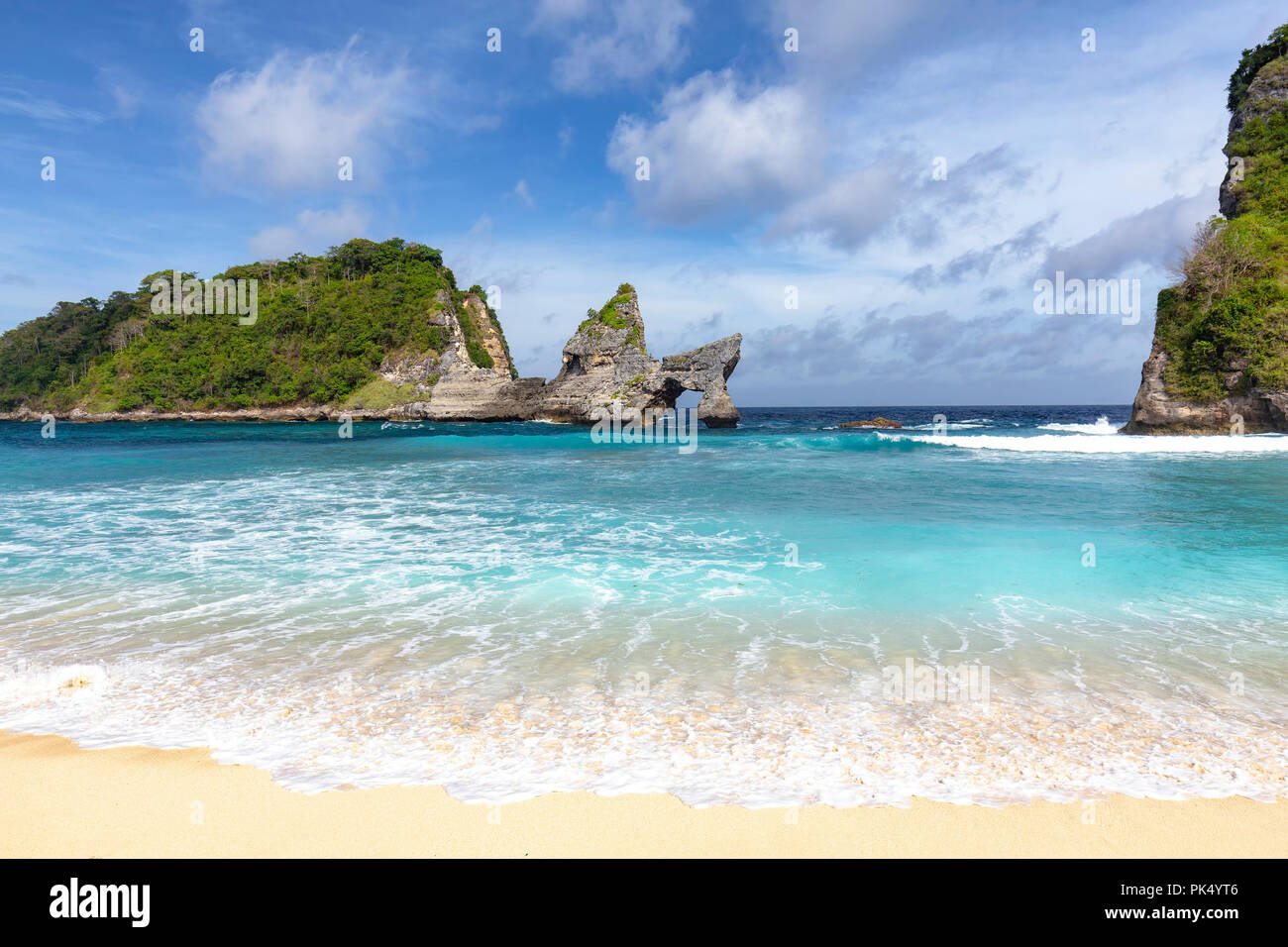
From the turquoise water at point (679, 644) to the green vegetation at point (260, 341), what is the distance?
63.8 meters

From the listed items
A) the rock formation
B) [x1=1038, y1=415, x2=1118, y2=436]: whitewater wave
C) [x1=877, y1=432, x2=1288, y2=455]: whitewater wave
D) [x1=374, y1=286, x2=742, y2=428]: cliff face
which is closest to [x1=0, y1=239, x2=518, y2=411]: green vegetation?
the rock formation

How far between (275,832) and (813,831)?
2516 millimetres

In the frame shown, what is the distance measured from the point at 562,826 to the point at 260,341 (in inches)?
3476

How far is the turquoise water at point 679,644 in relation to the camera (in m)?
3.53

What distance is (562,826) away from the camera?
2.92 m

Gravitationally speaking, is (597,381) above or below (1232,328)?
above

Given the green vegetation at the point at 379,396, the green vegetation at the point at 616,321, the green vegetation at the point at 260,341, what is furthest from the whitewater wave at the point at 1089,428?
the green vegetation at the point at 260,341

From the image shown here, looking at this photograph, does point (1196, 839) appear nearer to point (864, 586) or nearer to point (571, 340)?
point (864, 586)

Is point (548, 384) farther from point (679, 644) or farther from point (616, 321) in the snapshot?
point (679, 644)

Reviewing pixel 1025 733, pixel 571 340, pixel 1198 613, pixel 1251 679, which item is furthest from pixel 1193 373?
pixel 571 340

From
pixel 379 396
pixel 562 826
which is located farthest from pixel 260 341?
pixel 562 826

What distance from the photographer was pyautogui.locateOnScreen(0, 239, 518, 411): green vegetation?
71625 mm

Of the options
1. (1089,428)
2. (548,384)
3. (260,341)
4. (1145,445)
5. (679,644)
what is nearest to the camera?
(679,644)
